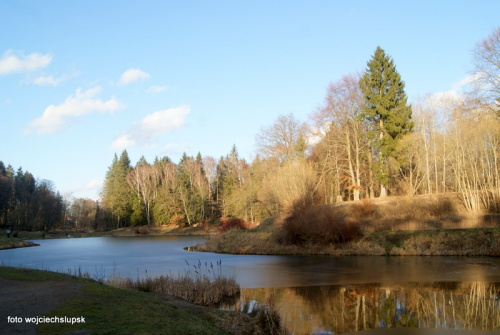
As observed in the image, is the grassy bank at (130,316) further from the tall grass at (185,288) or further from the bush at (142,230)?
the bush at (142,230)

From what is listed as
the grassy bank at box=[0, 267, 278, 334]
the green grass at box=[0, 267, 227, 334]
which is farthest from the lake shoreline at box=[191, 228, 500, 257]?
the green grass at box=[0, 267, 227, 334]

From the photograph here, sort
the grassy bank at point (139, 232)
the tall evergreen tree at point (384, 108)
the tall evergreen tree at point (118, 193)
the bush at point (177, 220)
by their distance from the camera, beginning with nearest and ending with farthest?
1. the tall evergreen tree at point (384, 108)
2. the grassy bank at point (139, 232)
3. the bush at point (177, 220)
4. the tall evergreen tree at point (118, 193)

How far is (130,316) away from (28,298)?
309 cm

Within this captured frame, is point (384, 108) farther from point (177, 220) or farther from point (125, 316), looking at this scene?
point (177, 220)

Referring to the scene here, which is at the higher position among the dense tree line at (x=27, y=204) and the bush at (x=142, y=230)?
the dense tree line at (x=27, y=204)

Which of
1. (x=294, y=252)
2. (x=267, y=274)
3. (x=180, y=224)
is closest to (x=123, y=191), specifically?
(x=180, y=224)

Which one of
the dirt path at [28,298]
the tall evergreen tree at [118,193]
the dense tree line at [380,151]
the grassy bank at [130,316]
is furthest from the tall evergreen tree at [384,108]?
the tall evergreen tree at [118,193]

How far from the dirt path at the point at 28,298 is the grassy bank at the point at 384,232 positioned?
22.1 meters

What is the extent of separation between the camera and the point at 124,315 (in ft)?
26.8

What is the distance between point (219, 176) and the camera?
87.0m

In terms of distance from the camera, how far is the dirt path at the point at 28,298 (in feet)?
23.5

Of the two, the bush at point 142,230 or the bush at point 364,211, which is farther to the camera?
the bush at point 142,230

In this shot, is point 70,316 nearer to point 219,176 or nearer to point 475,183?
point 475,183

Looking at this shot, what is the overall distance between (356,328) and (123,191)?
79327 mm
